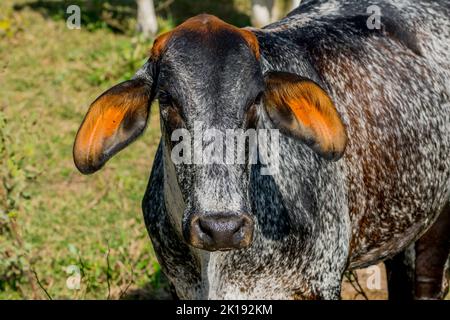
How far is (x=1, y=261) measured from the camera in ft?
18.1

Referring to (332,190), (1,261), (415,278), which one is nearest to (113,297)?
(1,261)

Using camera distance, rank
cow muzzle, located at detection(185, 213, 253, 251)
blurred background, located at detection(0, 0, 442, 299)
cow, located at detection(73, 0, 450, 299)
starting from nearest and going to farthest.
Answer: cow muzzle, located at detection(185, 213, 253, 251) → cow, located at detection(73, 0, 450, 299) → blurred background, located at detection(0, 0, 442, 299)

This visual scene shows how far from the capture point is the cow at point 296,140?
3.41m

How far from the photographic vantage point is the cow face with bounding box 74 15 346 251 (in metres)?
3.29

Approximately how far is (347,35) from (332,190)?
88 centimetres

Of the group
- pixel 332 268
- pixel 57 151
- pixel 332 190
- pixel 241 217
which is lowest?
pixel 57 151

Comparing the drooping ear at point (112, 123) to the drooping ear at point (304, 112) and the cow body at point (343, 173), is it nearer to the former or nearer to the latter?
the cow body at point (343, 173)

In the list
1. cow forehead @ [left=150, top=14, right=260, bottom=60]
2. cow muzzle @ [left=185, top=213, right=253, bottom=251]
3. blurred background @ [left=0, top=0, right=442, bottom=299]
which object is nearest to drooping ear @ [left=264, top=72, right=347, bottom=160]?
cow forehead @ [left=150, top=14, right=260, bottom=60]

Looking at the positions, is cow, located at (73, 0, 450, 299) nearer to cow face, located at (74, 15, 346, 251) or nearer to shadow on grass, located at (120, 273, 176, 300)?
cow face, located at (74, 15, 346, 251)

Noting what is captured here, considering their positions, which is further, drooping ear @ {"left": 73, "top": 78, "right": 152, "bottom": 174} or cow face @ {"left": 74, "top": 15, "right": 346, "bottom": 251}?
drooping ear @ {"left": 73, "top": 78, "right": 152, "bottom": 174}

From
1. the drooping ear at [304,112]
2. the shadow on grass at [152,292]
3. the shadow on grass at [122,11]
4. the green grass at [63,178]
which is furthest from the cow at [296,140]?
the shadow on grass at [122,11]

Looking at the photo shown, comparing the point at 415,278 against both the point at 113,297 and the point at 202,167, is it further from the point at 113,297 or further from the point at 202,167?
the point at 202,167

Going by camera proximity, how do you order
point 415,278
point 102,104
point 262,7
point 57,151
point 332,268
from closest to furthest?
point 102,104
point 332,268
point 415,278
point 57,151
point 262,7

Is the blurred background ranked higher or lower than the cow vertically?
lower
